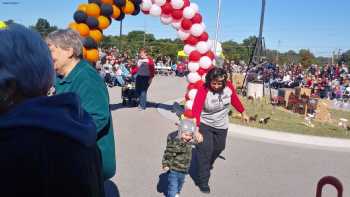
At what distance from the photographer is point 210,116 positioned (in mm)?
5605

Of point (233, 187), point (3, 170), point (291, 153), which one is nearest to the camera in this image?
point (3, 170)

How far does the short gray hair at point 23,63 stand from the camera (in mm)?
1338

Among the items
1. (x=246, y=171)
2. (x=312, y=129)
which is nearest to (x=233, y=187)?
(x=246, y=171)

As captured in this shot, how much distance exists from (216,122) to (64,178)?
4.46m

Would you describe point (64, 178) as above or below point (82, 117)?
below

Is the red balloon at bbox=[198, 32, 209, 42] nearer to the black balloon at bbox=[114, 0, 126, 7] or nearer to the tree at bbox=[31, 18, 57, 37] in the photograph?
the black balloon at bbox=[114, 0, 126, 7]

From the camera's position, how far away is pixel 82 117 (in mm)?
1453

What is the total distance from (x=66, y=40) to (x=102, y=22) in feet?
20.8

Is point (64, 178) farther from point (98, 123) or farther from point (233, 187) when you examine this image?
point (233, 187)

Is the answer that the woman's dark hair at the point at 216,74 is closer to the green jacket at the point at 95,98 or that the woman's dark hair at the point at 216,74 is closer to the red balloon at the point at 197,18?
the green jacket at the point at 95,98

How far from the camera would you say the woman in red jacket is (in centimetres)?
546

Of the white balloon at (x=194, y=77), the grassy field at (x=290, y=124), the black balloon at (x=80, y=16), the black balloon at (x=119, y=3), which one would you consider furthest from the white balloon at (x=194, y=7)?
the grassy field at (x=290, y=124)

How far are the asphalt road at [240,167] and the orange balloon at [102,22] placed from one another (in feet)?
7.99

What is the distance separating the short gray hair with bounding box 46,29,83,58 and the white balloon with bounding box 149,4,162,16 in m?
7.24
